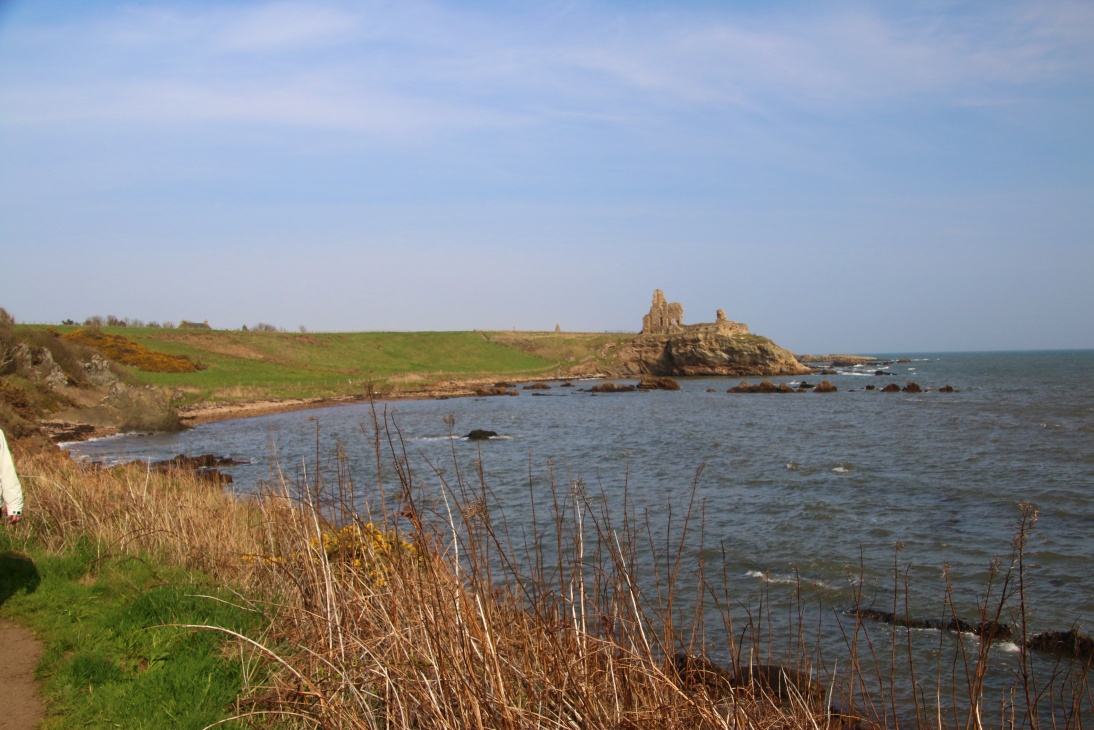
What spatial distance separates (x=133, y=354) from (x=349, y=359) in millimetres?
26164

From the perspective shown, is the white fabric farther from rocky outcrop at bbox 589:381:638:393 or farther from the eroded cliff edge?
the eroded cliff edge

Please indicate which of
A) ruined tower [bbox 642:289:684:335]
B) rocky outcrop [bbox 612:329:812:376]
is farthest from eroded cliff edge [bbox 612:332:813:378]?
ruined tower [bbox 642:289:684:335]

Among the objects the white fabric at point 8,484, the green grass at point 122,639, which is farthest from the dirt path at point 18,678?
the white fabric at point 8,484

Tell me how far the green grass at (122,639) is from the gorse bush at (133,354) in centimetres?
4819

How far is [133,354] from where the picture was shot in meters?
53.1

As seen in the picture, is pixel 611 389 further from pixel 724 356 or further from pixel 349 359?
pixel 349 359

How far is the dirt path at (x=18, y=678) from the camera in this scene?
469 centimetres

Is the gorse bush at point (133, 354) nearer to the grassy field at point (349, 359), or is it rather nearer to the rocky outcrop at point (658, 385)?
the grassy field at point (349, 359)

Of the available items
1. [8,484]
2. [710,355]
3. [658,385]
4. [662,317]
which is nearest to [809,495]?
[8,484]

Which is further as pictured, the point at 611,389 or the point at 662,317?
the point at 662,317

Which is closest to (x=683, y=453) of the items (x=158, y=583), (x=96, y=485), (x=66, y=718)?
(x=96, y=485)

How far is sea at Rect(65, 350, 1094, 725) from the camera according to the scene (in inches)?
319

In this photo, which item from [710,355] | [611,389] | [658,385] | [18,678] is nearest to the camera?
[18,678]

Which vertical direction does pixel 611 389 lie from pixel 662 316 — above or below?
below
